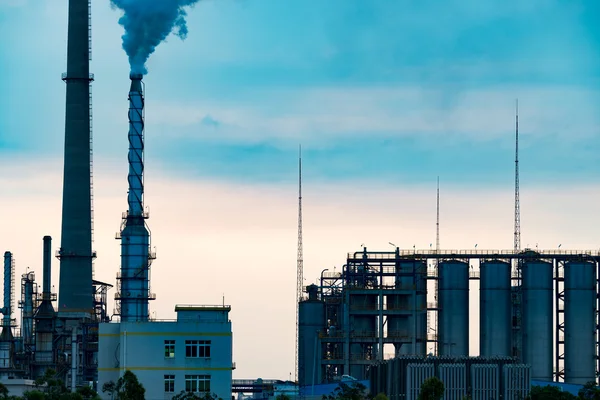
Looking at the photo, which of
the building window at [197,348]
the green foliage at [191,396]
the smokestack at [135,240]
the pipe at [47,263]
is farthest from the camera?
the pipe at [47,263]

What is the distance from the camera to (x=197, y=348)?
11269 centimetres

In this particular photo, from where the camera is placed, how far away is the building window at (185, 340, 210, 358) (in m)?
113

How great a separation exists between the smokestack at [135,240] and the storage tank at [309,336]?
23387mm

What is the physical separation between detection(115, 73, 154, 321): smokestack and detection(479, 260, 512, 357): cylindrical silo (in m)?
35.3

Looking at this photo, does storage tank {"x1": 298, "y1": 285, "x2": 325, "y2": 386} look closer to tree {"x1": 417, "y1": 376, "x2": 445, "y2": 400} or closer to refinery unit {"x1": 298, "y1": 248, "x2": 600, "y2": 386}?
refinery unit {"x1": 298, "y1": 248, "x2": 600, "y2": 386}

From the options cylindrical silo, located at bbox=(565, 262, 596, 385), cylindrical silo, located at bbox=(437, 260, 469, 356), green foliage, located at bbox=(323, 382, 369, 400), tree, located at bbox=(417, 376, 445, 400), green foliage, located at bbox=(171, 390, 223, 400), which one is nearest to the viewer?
tree, located at bbox=(417, 376, 445, 400)

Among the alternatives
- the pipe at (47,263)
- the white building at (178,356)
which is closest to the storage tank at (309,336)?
the pipe at (47,263)

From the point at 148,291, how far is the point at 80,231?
12903 millimetres

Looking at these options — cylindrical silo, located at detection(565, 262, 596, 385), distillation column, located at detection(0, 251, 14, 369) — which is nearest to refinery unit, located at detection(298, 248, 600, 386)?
cylindrical silo, located at detection(565, 262, 596, 385)

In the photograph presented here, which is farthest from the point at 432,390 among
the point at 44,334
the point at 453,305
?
the point at 44,334

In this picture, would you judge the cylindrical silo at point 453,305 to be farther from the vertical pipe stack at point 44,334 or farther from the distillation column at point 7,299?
the distillation column at point 7,299

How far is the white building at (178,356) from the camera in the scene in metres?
112

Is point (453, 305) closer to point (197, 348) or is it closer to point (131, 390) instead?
point (197, 348)

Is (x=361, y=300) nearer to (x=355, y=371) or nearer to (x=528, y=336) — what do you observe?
(x=355, y=371)
